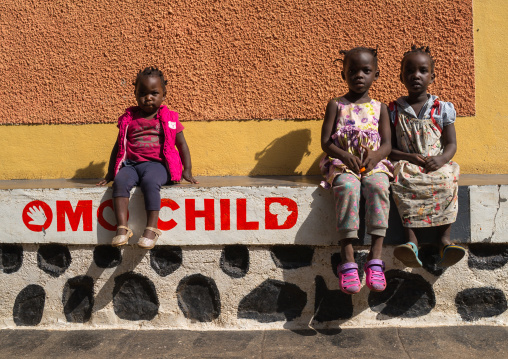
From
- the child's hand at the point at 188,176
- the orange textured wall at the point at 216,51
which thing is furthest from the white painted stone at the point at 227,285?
the orange textured wall at the point at 216,51

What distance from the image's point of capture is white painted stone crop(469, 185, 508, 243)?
2.72 metres

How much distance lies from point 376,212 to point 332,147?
1.63 feet

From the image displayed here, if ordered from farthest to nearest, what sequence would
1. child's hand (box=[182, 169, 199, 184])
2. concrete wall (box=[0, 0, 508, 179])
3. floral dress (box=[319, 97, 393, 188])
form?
concrete wall (box=[0, 0, 508, 179])
child's hand (box=[182, 169, 199, 184])
floral dress (box=[319, 97, 393, 188])

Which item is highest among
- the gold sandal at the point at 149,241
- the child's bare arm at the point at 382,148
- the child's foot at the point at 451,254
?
the child's bare arm at the point at 382,148

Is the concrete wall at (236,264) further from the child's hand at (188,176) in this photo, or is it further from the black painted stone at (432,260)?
the child's hand at (188,176)

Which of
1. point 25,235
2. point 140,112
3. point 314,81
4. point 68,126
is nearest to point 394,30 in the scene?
point 314,81

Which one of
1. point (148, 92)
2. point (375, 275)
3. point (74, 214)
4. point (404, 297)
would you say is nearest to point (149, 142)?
point (148, 92)

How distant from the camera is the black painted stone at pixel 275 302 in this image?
112 inches

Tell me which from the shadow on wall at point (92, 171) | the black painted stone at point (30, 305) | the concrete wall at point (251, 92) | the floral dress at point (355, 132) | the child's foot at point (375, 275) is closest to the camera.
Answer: the child's foot at point (375, 275)

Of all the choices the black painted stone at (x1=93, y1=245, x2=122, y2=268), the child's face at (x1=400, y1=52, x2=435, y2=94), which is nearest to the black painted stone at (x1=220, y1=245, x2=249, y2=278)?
the black painted stone at (x1=93, y1=245, x2=122, y2=268)

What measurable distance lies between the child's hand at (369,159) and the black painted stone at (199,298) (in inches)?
43.3

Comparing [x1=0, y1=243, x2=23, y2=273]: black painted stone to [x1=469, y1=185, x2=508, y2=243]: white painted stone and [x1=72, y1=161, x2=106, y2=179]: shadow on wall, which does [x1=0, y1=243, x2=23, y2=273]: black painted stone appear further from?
[x1=469, y1=185, x2=508, y2=243]: white painted stone

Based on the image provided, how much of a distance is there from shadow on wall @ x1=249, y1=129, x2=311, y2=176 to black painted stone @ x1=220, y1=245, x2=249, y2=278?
2.79 feet

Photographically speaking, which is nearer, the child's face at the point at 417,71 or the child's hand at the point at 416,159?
the child's hand at the point at 416,159
